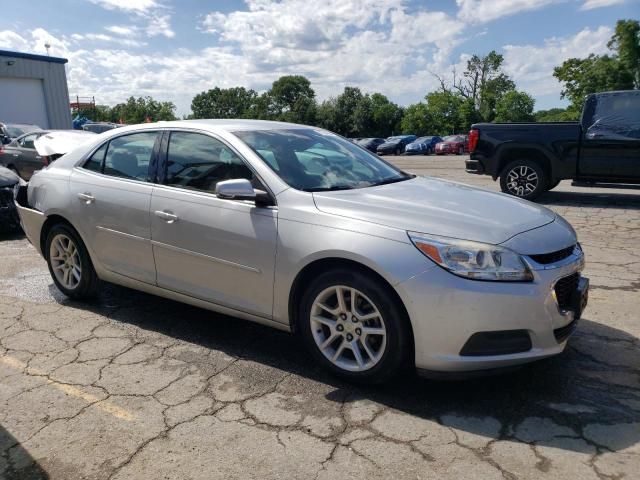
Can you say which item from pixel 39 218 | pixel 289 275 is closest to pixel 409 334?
pixel 289 275

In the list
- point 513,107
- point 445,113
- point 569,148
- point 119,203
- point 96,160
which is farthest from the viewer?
point 513,107

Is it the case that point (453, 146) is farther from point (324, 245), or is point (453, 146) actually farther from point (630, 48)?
point (324, 245)

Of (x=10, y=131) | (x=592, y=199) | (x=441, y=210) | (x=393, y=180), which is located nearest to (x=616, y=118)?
(x=592, y=199)

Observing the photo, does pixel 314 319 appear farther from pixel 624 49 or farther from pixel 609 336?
pixel 624 49

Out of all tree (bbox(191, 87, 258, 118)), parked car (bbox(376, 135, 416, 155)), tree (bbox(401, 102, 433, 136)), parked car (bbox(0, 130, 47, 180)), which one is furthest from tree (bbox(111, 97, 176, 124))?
parked car (bbox(0, 130, 47, 180))

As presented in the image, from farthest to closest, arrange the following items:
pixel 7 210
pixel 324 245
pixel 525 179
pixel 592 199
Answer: pixel 592 199, pixel 525 179, pixel 7 210, pixel 324 245

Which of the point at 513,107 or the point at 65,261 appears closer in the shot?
→ the point at 65,261

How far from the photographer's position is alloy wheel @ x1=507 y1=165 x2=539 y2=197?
32.2ft

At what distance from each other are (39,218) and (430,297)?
3.58 metres

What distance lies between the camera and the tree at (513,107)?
65438mm

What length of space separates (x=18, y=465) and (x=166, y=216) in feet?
5.85

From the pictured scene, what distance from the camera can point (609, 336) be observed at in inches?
153

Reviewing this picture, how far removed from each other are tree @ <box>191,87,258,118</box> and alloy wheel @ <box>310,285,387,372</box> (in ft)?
315

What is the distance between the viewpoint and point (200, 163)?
3883mm
